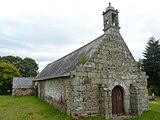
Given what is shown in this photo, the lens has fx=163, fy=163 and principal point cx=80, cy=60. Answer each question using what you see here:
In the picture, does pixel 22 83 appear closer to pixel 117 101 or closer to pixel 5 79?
pixel 5 79

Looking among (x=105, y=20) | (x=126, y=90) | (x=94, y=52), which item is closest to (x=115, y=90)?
(x=126, y=90)

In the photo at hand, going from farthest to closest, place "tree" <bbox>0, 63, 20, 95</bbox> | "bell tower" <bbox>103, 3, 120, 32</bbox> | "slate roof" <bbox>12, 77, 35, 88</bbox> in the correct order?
"tree" <bbox>0, 63, 20, 95</bbox>
"slate roof" <bbox>12, 77, 35, 88</bbox>
"bell tower" <bbox>103, 3, 120, 32</bbox>

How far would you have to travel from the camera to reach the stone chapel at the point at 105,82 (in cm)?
944

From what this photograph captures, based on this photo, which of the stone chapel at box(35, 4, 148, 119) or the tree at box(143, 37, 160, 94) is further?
the tree at box(143, 37, 160, 94)

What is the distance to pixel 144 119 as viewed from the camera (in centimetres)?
989

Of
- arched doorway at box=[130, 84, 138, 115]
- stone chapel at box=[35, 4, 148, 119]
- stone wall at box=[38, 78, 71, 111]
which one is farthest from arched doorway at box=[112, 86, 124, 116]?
stone wall at box=[38, 78, 71, 111]

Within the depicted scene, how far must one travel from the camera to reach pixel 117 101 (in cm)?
1075

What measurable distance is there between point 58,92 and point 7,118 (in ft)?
12.0

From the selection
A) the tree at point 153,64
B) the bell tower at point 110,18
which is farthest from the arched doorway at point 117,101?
the tree at point 153,64

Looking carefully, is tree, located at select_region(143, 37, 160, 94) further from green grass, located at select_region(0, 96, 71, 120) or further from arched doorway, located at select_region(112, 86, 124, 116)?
green grass, located at select_region(0, 96, 71, 120)

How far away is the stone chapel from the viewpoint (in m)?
9.44

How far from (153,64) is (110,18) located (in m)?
19.9

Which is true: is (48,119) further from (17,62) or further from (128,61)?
(17,62)

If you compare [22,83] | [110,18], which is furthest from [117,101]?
[22,83]
